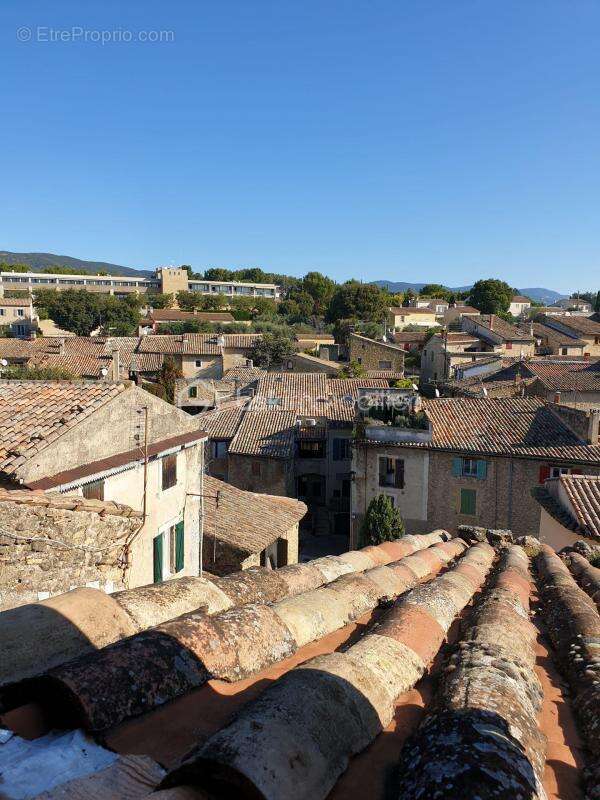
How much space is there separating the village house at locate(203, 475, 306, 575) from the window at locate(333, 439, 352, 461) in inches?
427

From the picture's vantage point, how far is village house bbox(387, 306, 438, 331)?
291 ft

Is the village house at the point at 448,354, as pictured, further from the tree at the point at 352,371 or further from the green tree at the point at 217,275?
the green tree at the point at 217,275

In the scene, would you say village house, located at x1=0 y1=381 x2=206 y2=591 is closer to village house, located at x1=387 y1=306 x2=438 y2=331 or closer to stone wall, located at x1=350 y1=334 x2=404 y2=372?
stone wall, located at x1=350 y1=334 x2=404 y2=372

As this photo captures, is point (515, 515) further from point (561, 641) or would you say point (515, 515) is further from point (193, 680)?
point (193, 680)

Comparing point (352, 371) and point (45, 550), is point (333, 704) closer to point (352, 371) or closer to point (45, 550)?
point (45, 550)

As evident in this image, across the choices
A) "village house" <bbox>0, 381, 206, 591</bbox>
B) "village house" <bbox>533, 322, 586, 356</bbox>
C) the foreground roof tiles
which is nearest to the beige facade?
"village house" <bbox>0, 381, 206, 591</bbox>

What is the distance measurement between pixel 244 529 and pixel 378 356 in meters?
44.6

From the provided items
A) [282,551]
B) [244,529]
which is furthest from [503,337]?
[244,529]

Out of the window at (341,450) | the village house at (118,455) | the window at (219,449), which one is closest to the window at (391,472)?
the window at (341,450)

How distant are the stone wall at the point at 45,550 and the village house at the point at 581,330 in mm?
66668

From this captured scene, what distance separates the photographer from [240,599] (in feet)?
15.9

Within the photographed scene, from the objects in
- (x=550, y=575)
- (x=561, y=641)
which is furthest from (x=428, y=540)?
(x=561, y=641)

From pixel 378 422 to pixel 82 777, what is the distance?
79.0 feet

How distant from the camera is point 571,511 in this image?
546 inches
